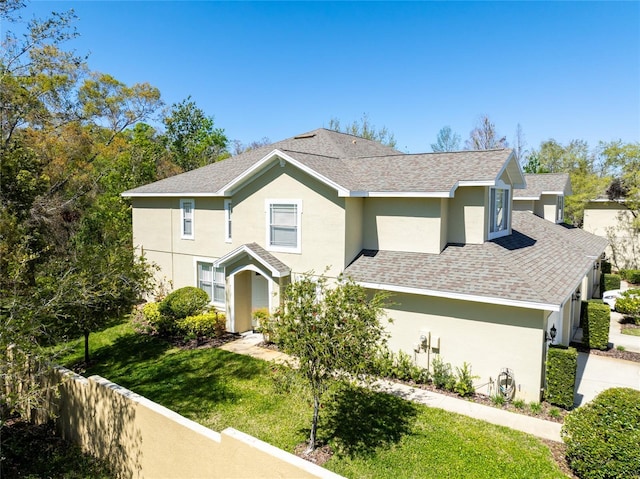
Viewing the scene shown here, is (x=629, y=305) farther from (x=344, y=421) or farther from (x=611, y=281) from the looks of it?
(x=344, y=421)

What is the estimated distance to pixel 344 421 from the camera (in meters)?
9.24

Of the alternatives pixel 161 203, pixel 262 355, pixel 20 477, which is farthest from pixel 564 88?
pixel 20 477

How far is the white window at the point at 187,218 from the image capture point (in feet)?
61.9

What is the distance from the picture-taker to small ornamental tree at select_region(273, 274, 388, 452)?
24.4ft

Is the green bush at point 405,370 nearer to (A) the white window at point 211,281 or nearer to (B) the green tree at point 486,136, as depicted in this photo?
(A) the white window at point 211,281

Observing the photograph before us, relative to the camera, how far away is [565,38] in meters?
15.6

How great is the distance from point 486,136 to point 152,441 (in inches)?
1966

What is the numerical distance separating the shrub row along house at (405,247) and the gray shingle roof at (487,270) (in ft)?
0.18

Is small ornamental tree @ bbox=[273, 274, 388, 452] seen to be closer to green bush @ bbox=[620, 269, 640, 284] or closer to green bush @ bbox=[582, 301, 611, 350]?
green bush @ bbox=[582, 301, 611, 350]

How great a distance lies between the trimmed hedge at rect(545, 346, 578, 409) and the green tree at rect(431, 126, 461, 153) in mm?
47194

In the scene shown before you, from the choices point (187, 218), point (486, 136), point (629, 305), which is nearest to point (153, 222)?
point (187, 218)

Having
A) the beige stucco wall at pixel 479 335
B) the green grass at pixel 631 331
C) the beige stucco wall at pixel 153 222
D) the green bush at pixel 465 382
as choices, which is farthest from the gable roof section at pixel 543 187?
the beige stucco wall at pixel 153 222

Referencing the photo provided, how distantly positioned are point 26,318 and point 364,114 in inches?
1640

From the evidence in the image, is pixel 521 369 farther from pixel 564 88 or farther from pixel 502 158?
pixel 564 88
